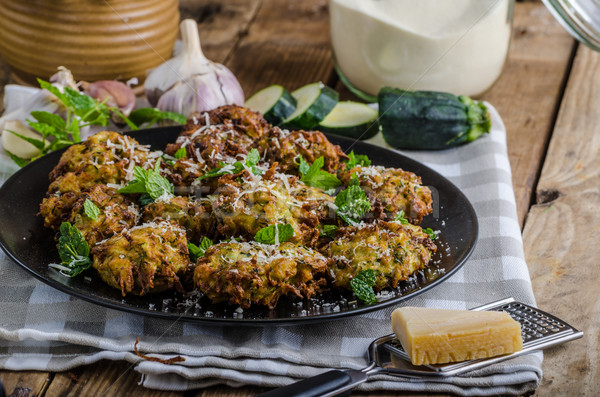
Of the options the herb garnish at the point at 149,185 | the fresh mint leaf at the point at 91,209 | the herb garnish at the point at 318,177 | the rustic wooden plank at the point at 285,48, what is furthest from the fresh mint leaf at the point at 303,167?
the rustic wooden plank at the point at 285,48

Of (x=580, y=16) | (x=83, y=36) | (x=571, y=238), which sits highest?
(x=580, y=16)

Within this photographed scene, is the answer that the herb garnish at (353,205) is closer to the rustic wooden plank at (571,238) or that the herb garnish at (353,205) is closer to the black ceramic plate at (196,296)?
the black ceramic plate at (196,296)

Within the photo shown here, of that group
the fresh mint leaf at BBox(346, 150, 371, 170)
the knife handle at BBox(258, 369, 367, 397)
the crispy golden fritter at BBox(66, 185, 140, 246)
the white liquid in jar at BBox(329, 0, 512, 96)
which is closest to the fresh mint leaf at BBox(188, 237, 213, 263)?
the crispy golden fritter at BBox(66, 185, 140, 246)

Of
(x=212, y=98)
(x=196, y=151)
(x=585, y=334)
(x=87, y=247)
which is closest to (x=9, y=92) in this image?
(x=212, y=98)

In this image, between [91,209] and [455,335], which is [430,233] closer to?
[455,335]

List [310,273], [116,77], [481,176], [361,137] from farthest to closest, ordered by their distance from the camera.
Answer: [116,77], [361,137], [481,176], [310,273]

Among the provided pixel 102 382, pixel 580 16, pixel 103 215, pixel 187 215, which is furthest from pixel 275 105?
pixel 102 382

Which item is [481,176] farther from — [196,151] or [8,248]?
[8,248]
